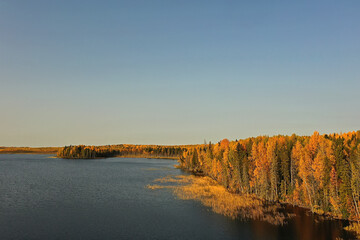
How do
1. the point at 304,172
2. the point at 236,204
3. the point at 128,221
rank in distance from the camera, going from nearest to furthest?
the point at 128,221 < the point at 304,172 < the point at 236,204

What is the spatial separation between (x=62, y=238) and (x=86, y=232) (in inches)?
160

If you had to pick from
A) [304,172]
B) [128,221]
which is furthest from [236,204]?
[128,221]

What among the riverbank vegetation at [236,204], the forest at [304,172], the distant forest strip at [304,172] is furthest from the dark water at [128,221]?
the distant forest strip at [304,172]

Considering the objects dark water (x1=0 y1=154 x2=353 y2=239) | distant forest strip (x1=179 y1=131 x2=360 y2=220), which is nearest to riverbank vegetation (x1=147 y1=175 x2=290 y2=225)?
dark water (x1=0 y1=154 x2=353 y2=239)

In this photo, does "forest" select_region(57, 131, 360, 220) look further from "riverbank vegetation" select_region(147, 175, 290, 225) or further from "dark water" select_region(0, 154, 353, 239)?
"riverbank vegetation" select_region(147, 175, 290, 225)

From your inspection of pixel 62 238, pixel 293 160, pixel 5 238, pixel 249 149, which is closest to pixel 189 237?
pixel 62 238

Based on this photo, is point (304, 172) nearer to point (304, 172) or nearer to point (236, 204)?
point (304, 172)

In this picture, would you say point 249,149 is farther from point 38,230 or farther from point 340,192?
point 38,230

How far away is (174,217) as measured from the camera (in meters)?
52.8

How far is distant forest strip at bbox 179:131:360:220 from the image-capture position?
50.0 m

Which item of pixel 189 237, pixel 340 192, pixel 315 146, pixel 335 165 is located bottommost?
pixel 189 237

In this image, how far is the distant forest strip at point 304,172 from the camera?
164ft

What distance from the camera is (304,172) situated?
57094 mm

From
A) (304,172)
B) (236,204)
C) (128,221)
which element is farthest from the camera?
(236,204)
